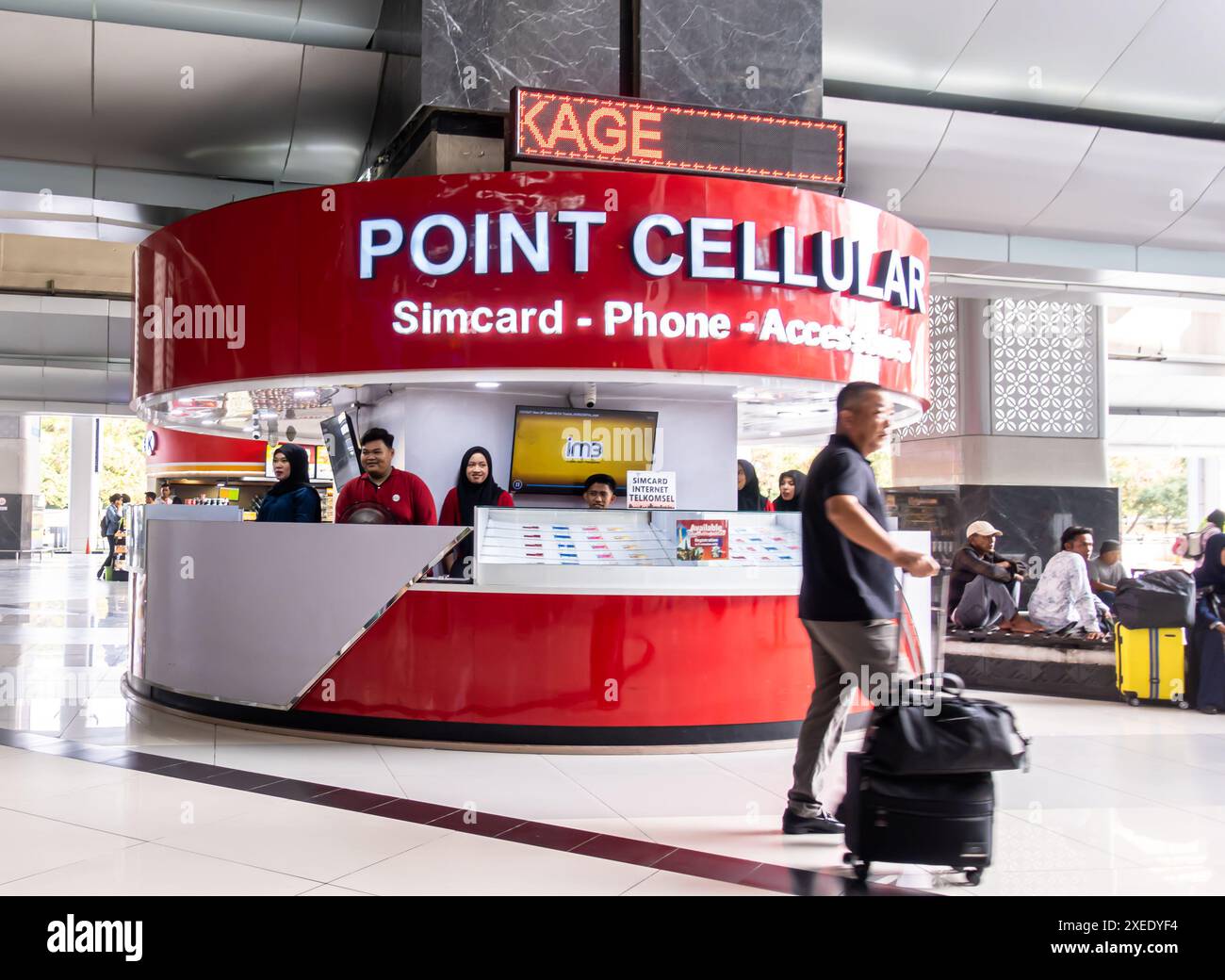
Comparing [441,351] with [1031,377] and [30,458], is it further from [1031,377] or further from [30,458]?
[30,458]

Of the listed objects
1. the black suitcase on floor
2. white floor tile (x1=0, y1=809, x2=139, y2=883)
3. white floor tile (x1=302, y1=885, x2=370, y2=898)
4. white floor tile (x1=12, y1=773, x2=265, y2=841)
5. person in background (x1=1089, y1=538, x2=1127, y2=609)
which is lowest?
white floor tile (x1=12, y1=773, x2=265, y2=841)

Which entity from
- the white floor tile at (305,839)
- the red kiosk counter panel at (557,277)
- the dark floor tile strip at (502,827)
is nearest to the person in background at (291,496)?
the red kiosk counter panel at (557,277)

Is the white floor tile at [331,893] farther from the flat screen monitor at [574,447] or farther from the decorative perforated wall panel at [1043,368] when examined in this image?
the decorative perforated wall panel at [1043,368]

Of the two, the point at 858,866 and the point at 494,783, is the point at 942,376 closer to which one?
the point at 494,783

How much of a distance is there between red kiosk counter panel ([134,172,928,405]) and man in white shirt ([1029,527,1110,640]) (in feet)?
8.13

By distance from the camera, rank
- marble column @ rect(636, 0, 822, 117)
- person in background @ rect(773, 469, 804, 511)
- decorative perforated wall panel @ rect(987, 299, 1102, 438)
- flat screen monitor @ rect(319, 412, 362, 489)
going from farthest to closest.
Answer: decorative perforated wall panel @ rect(987, 299, 1102, 438) < flat screen monitor @ rect(319, 412, 362, 489) < person in background @ rect(773, 469, 804, 511) < marble column @ rect(636, 0, 822, 117)

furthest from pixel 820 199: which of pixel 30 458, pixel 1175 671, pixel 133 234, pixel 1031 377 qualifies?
pixel 30 458

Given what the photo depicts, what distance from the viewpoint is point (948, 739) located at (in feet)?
9.76

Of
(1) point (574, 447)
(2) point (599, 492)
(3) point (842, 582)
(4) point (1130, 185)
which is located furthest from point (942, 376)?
(3) point (842, 582)

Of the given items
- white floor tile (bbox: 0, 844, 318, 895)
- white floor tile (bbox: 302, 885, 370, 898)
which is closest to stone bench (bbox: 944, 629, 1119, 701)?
white floor tile (bbox: 302, 885, 370, 898)

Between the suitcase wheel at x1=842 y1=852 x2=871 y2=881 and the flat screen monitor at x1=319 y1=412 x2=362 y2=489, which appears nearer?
the suitcase wheel at x1=842 y1=852 x2=871 y2=881

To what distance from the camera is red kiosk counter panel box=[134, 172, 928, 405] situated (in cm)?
554

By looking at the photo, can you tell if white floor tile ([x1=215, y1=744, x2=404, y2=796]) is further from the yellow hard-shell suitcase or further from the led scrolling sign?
the yellow hard-shell suitcase
